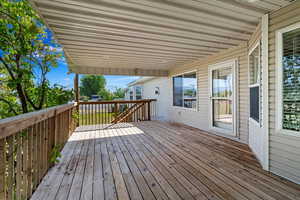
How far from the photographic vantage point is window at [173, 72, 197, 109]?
17.9 feet

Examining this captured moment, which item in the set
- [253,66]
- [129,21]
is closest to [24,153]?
[129,21]

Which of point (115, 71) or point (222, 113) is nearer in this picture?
point (222, 113)

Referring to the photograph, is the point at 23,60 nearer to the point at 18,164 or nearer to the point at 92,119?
the point at 92,119

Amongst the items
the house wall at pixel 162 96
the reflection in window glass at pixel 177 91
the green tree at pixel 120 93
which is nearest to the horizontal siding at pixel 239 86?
the reflection in window glass at pixel 177 91

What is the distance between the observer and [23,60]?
4.01 meters

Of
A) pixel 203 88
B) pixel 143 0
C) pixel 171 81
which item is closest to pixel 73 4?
pixel 143 0

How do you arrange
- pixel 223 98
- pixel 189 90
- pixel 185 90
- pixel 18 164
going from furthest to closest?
pixel 185 90, pixel 189 90, pixel 223 98, pixel 18 164

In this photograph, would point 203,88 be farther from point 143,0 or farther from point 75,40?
point 75,40

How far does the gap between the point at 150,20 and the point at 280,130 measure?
8.73ft

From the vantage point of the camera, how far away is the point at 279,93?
211 centimetres

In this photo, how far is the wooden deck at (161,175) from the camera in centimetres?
171

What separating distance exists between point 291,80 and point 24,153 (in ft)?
11.7

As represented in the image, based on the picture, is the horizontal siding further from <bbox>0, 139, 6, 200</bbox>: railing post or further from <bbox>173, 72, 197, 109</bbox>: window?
<bbox>0, 139, 6, 200</bbox>: railing post

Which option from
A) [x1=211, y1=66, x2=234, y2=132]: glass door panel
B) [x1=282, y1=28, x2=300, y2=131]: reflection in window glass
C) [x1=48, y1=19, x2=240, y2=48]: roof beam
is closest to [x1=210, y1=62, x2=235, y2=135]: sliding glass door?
[x1=211, y1=66, x2=234, y2=132]: glass door panel
